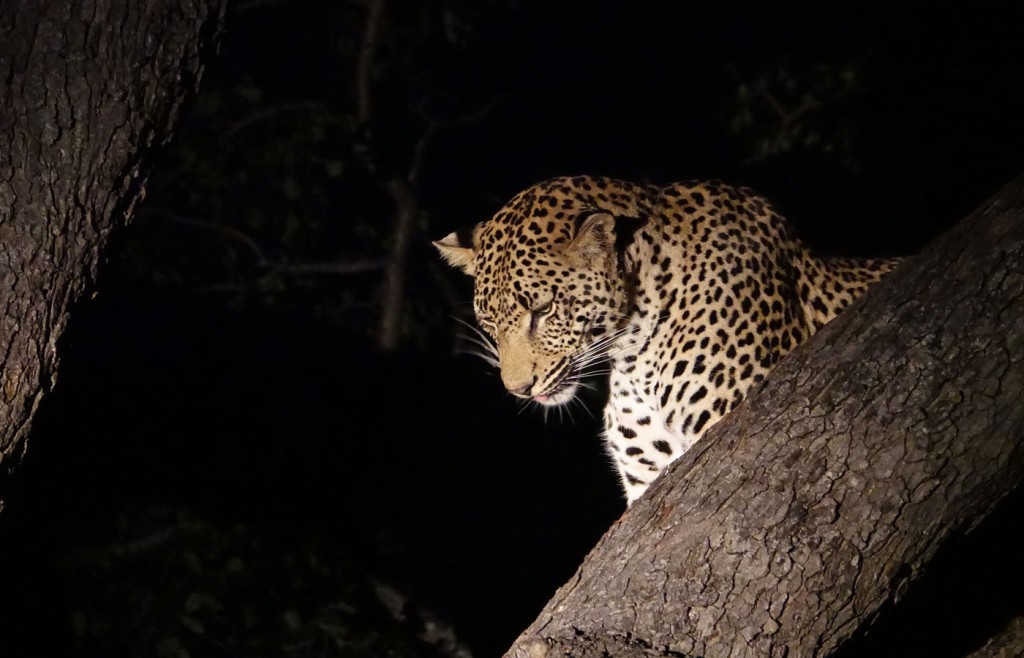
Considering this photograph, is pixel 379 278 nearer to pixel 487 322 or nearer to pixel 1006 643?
pixel 487 322

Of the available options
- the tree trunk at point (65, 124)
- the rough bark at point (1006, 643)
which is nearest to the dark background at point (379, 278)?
the rough bark at point (1006, 643)

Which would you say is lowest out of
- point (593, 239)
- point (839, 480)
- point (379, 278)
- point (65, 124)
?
point (379, 278)

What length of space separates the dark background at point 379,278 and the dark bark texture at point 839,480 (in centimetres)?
332

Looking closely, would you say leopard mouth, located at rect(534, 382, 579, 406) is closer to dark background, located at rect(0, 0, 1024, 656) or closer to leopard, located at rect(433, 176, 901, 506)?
leopard, located at rect(433, 176, 901, 506)

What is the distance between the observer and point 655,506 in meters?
3.15

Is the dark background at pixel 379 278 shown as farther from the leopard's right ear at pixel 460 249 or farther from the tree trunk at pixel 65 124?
the tree trunk at pixel 65 124

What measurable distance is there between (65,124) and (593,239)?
157 centimetres

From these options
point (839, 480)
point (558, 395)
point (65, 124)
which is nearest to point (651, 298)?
point (558, 395)

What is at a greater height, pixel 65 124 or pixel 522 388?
pixel 65 124

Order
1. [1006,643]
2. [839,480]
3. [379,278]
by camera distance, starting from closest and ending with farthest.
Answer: [839,480] → [1006,643] → [379,278]

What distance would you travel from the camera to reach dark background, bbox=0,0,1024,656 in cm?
638

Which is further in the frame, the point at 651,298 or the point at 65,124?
the point at 651,298

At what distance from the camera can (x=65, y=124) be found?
3.16 metres

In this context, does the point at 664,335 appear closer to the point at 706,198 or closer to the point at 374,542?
the point at 706,198
